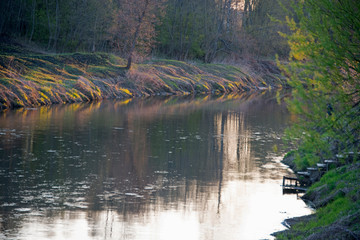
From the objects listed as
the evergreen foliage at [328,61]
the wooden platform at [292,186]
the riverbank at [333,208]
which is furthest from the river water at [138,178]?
the evergreen foliage at [328,61]

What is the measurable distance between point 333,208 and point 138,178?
8061 millimetres

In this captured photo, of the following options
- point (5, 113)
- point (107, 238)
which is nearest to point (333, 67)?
point (107, 238)

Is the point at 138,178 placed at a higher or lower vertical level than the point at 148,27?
lower

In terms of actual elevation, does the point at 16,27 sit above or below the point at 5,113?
above

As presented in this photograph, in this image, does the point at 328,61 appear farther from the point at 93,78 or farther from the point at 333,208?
the point at 93,78

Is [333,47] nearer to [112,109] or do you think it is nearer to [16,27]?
[112,109]

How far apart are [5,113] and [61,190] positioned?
18622mm

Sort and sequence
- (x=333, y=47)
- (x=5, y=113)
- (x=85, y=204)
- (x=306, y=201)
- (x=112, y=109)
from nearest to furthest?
(x=333, y=47) → (x=85, y=204) → (x=306, y=201) → (x=5, y=113) → (x=112, y=109)

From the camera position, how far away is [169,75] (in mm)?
58969

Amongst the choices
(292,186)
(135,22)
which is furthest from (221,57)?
(292,186)

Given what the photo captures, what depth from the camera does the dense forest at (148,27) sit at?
54781 millimetres

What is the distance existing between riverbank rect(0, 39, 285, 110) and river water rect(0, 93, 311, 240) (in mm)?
4808

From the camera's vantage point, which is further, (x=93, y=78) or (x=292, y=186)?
(x=93, y=78)

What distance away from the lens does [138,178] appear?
20.1 metres
